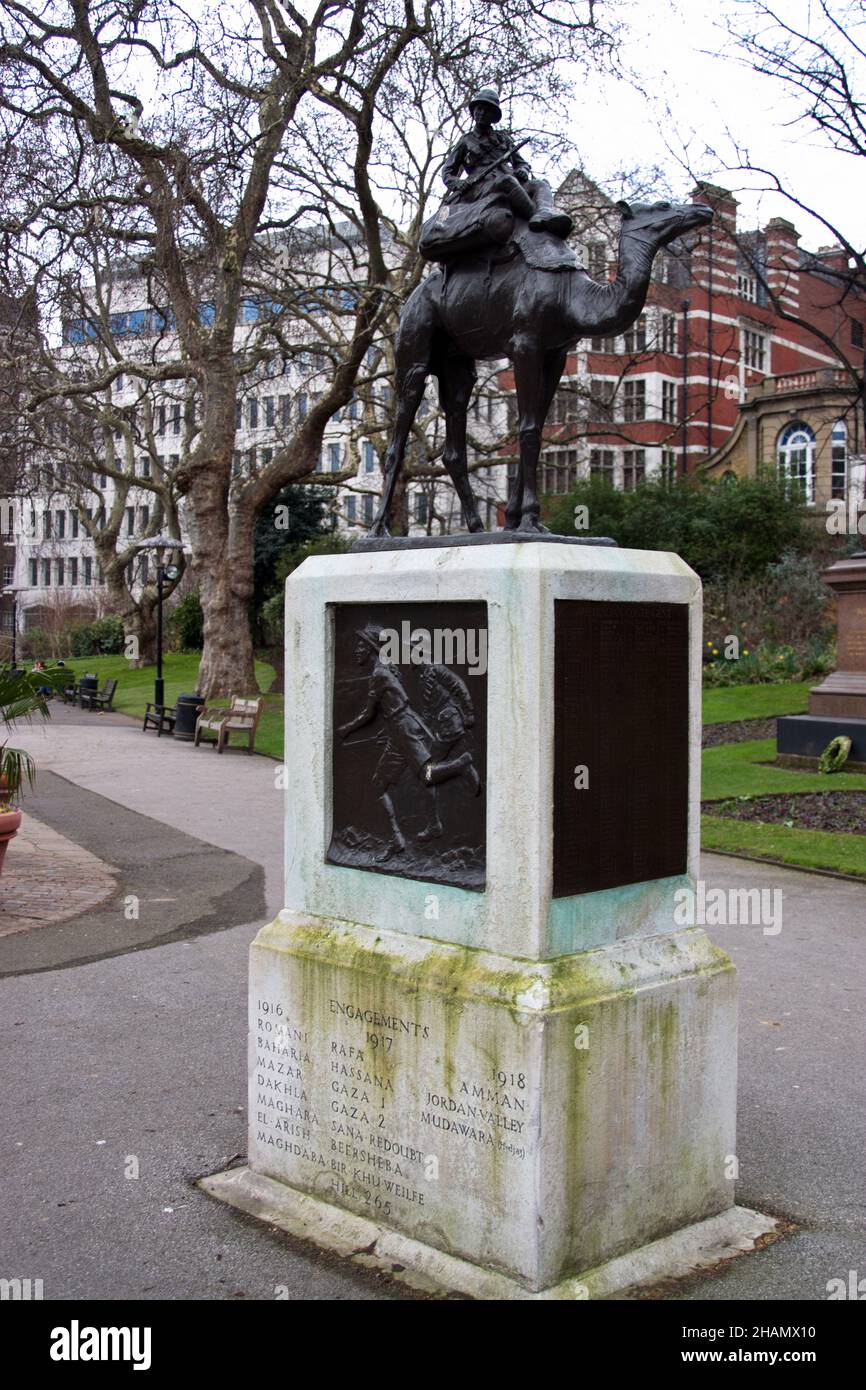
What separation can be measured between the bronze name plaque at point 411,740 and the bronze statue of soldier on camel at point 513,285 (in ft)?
1.68

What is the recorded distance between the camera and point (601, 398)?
31578 mm

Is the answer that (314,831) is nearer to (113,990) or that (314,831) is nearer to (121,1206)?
(121,1206)

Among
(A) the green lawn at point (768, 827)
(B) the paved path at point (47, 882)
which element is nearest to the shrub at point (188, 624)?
(A) the green lawn at point (768, 827)

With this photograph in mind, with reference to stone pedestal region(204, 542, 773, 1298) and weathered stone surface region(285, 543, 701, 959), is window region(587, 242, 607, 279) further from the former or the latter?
stone pedestal region(204, 542, 773, 1298)

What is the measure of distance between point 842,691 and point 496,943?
47.4 ft

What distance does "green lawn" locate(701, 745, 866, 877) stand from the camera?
12453mm

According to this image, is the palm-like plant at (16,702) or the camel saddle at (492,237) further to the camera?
the palm-like plant at (16,702)

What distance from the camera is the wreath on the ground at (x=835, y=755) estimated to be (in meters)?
17.2

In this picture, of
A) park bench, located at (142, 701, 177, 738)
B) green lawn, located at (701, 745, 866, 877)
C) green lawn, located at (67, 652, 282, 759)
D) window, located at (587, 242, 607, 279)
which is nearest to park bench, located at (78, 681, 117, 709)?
green lawn, located at (67, 652, 282, 759)

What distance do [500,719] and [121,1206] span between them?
7.83ft

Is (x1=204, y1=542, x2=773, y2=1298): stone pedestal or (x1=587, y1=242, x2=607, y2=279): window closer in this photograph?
(x1=204, y1=542, x2=773, y2=1298): stone pedestal

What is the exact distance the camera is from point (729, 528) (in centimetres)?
3572

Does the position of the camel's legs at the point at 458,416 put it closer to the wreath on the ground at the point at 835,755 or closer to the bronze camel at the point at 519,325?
the bronze camel at the point at 519,325

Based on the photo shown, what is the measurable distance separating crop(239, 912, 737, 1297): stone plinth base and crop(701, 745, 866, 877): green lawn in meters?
7.36
